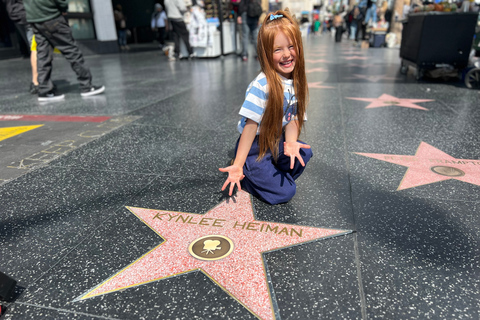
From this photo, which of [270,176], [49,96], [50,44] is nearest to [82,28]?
[50,44]

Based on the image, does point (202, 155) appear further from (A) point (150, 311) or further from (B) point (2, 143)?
(B) point (2, 143)

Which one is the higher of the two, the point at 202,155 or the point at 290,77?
the point at 290,77

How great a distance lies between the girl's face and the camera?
178 centimetres

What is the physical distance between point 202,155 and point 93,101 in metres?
2.84

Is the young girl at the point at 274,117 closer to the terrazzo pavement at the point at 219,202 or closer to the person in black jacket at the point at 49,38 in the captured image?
the terrazzo pavement at the point at 219,202

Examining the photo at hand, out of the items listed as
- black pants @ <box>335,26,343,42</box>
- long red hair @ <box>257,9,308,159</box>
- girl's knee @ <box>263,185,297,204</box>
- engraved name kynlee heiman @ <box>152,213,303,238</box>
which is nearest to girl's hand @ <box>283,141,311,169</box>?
long red hair @ <box>257,9,308,159</box>

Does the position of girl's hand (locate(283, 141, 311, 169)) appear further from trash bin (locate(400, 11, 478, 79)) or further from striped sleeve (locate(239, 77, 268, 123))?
trash bin (locate(400, 11, 478, 79))

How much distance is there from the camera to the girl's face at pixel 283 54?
1.78m

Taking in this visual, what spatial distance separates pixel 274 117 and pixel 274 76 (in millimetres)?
224

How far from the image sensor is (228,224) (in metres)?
1.81

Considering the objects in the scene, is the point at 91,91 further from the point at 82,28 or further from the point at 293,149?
the point at 82,28

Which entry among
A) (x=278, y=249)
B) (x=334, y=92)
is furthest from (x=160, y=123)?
(x=334, y=92)

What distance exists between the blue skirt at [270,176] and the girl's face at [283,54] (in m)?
0.46

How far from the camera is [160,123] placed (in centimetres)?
373
